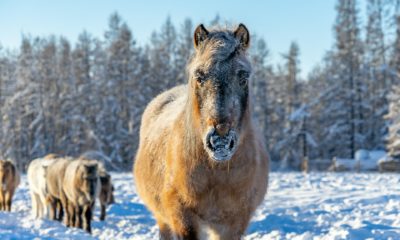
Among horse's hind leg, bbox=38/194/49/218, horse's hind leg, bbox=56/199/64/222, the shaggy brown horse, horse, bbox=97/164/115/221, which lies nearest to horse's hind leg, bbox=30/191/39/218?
horse's hind leg, bbox=38/194/49/218

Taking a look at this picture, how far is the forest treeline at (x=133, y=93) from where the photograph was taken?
3594 centimetres

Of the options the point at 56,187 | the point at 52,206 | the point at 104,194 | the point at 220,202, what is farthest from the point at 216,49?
the point at 52,206

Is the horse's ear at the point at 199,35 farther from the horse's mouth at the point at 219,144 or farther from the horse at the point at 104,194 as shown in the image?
the horse at the point at 104,194

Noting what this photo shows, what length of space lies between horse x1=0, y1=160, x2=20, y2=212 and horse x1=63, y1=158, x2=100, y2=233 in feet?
8.46

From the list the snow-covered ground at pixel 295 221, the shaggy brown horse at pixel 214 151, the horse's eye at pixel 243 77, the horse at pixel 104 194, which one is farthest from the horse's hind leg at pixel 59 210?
the horse's eye at pixel 243 77

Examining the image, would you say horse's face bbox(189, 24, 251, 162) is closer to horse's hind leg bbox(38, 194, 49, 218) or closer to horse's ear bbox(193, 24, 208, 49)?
horse's ear bbox(193, 24, 208, 49)

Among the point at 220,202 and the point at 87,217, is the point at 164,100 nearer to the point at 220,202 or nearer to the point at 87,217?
the point at 220,202

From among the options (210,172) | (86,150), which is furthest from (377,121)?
(210,172)

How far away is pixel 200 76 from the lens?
348cm

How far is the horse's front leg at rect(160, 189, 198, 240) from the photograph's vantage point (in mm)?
3944

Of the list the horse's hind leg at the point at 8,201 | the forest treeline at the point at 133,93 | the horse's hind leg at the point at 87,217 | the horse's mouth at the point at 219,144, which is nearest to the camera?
the horse's mouth at the point at 219,144

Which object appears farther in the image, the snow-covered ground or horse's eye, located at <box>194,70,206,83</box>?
the snow-covered ground

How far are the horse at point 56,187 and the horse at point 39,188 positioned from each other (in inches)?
6.6

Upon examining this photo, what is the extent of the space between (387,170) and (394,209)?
18930 millimetres
